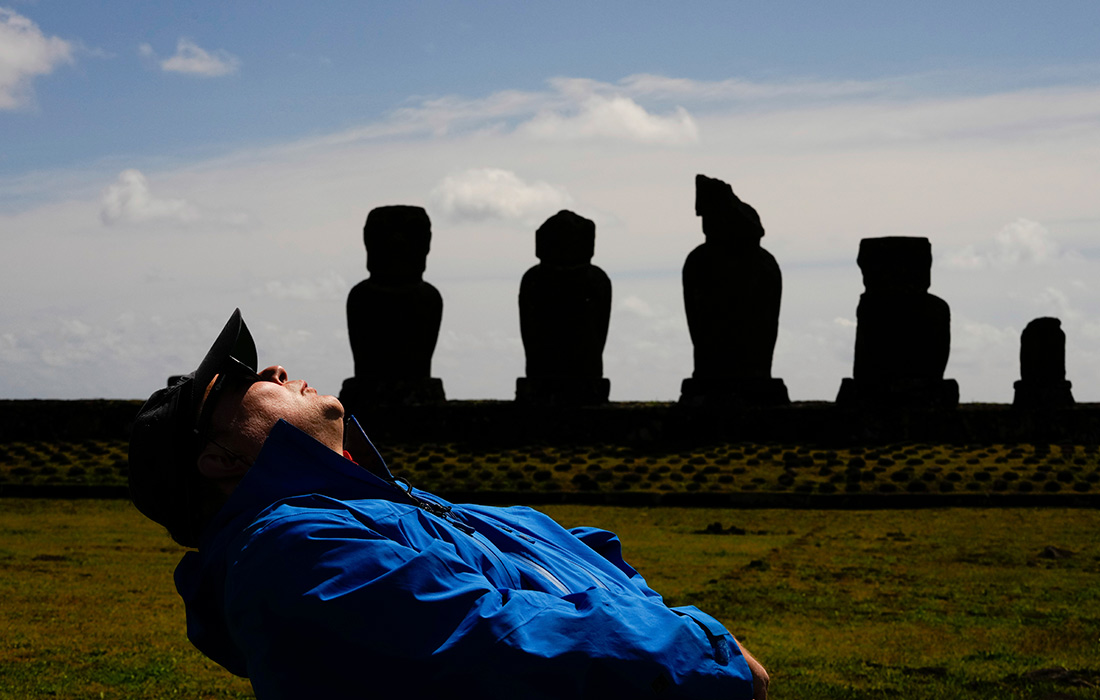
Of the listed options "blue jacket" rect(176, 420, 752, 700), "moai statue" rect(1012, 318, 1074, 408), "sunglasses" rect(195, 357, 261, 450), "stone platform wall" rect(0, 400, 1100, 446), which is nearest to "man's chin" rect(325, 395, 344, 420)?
"sunglasses" rect(195, 357, 261, 450)

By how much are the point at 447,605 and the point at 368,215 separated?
743 inches

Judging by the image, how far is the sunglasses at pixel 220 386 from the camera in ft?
5.94

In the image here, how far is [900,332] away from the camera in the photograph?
1800cm

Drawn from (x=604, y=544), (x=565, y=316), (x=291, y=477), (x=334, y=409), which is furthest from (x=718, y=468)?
(x=291, y=477)

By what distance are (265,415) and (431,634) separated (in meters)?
0.54

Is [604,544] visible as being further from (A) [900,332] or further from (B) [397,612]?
(A) [900,332]

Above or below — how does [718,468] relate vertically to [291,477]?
below

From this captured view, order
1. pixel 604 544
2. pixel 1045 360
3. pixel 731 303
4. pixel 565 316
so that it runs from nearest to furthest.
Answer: pixel 604 544 < pixel 731 303 < pixel 565 316 < pixel 1045 360

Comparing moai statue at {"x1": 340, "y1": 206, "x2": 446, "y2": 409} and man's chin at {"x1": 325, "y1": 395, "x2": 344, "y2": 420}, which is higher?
moai statue at {"x1": 340, "y1": 206, "x2": 446, "y2": 409}

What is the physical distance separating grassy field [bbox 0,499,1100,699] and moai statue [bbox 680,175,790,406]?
5.43 m

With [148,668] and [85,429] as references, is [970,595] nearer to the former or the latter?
[148,668]

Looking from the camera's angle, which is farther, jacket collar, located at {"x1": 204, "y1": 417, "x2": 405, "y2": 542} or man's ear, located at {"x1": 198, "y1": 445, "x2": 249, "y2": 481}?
man's ear, located at {"x1": 198, "y1": 445, "x2": 249, "y2": 481}

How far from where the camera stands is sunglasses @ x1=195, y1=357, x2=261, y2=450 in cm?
181

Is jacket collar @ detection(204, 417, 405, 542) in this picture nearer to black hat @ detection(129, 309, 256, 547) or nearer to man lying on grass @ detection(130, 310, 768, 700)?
man lying on grass @ detection(130, 310, 768, 700)
